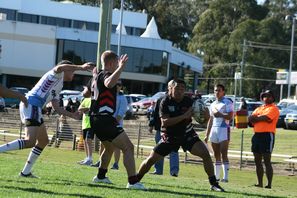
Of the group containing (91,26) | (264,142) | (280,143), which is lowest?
(280,143)

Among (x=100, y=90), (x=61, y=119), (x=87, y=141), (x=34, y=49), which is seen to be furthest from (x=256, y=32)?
(x=100, y=90)

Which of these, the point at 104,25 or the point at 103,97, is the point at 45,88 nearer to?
the point at 103,97

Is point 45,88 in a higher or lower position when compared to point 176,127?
higher

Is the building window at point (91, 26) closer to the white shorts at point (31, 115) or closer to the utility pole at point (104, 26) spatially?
the utility pole at point (104, 26)

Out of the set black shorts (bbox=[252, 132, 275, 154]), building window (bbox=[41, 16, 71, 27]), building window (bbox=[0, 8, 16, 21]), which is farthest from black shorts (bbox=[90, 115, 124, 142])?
building window (bbox=[41, 16, 71, 27])

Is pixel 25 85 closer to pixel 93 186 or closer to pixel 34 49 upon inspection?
pixel 34 49

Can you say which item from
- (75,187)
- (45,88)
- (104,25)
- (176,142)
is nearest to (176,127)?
(176,142)

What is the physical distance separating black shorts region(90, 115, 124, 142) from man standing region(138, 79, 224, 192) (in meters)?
0.92

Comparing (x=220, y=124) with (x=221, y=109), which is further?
(x=220, y=124)

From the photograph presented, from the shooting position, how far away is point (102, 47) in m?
22.3

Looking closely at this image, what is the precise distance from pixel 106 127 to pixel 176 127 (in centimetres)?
123

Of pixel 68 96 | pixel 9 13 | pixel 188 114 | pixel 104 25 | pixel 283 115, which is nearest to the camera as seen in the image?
pixel 188 114

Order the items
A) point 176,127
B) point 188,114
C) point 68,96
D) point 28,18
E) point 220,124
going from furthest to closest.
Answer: point 28,18
point 68,96
point 220,124
point 176,127
point 188,114

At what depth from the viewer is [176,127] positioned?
10109 millimetres
